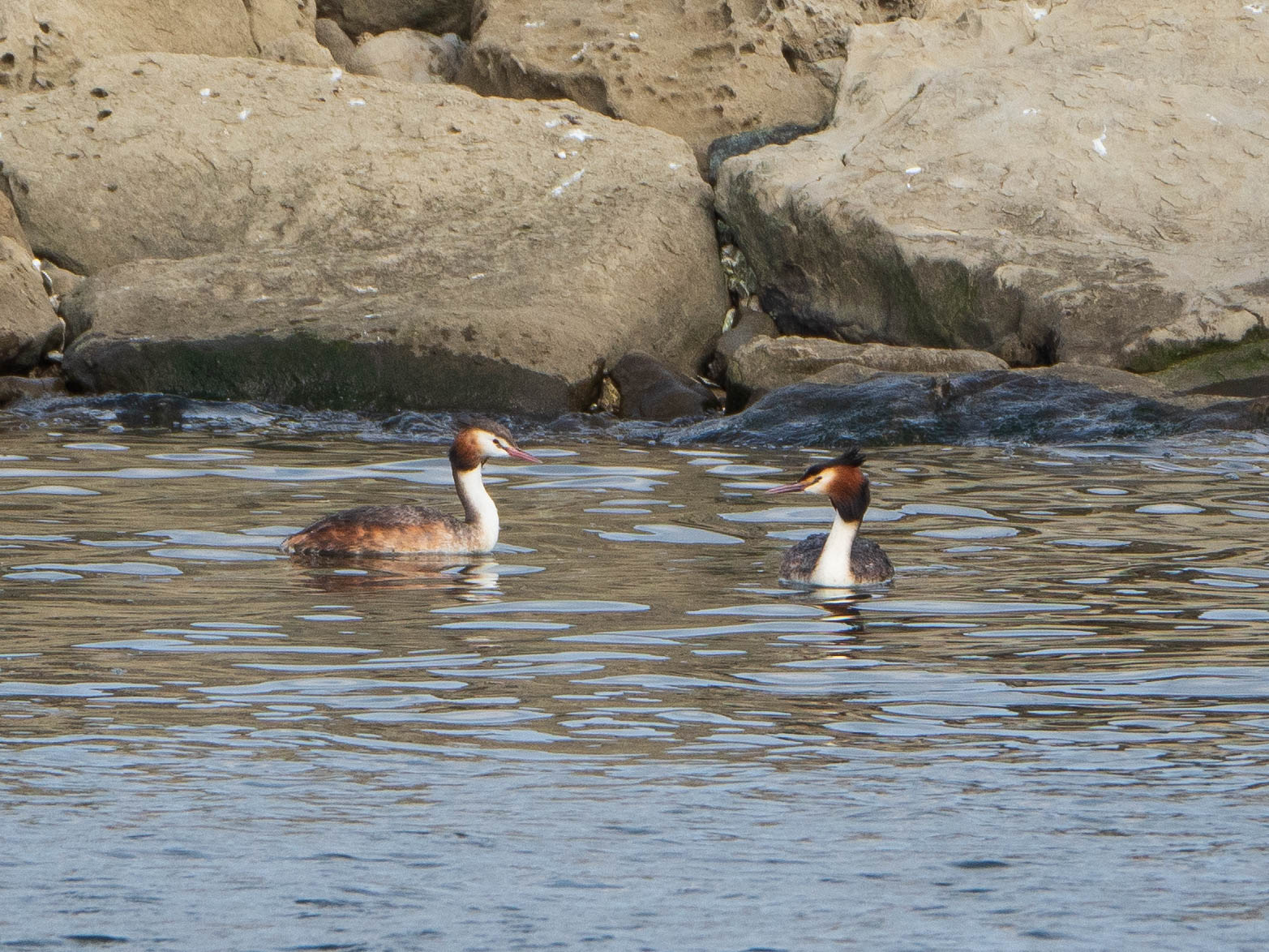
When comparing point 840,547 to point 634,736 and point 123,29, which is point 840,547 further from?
point 123,29

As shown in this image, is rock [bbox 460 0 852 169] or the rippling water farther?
rock [bbox 460 0 852 169]

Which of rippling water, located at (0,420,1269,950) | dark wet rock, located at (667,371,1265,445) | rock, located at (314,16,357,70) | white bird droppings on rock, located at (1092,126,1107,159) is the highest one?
rock, located at (314,16,357,70)

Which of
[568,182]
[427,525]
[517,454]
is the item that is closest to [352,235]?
[568,182]

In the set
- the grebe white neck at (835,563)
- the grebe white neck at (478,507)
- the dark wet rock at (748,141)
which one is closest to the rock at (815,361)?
the dark wet rock at (748,141)

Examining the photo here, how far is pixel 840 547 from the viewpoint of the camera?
7.86m

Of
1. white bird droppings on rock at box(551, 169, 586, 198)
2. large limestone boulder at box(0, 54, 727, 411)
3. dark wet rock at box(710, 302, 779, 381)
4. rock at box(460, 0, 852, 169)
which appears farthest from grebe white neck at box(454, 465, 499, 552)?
rock at box(460, 0, 852, 169)

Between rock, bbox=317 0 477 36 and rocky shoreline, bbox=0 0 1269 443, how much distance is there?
8.43ft

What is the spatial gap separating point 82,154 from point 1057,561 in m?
10.9

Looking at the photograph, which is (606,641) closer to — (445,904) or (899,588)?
(899,588)

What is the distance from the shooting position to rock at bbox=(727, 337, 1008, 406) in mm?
14039

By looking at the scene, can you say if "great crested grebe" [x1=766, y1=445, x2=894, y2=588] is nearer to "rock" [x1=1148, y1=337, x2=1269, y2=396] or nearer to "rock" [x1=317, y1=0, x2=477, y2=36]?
"rock" [x1=1148, y1=337, x2=1269, y2=396]

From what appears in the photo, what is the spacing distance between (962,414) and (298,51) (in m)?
8.62

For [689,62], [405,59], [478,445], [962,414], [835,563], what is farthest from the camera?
[405,59]

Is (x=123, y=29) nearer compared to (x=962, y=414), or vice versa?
(x=962, y=414)
